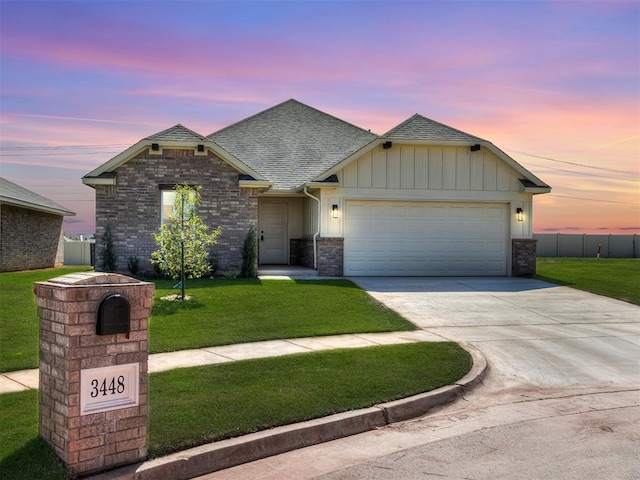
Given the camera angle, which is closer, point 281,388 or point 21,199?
point 281,388

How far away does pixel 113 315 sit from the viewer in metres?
4.87

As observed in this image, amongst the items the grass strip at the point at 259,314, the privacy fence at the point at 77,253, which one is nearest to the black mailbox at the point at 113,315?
the grass strip at the point at 259,314

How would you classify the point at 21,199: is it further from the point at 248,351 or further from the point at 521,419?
the point at 521,419

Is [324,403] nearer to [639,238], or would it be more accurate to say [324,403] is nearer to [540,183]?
[540,183]

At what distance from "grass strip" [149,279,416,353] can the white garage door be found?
360cm

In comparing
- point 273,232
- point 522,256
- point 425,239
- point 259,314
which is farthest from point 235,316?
point 522,256

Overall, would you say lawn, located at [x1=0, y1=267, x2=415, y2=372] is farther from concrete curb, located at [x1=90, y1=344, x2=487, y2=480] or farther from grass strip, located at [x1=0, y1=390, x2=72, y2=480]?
concrete curb, located at [x1=90, y1=344, x2=487, y2=480]

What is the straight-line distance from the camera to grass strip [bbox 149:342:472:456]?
5742mm

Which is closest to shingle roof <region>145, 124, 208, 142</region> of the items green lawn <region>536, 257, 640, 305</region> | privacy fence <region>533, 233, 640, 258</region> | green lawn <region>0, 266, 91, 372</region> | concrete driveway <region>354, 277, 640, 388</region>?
green lawn <region>0, 266, 91, 372</region>

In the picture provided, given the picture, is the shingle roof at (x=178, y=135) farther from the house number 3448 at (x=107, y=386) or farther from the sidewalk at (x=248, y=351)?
the house number 3448 at (x=107, y=386)

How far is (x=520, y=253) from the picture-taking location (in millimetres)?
20531

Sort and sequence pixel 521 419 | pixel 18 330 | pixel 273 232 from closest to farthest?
1. pixel 521 419
2. pixel 18 330
3. pixel 273 232

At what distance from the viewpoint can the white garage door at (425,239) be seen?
19641 mm

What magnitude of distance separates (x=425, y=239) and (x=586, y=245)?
23.1 metres
